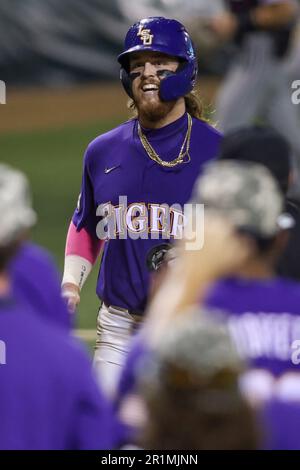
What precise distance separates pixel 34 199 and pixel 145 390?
35.8 ft

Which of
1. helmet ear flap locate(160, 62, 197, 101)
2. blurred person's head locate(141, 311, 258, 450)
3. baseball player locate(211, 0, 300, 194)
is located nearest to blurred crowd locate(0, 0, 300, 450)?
blurred person's head locate(141, 311, 258, 450)

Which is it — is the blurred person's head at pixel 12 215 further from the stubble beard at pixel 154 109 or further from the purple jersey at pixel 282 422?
the stubble beard at pixel 154 109

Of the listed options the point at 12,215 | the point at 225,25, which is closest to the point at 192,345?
the point at 12,215

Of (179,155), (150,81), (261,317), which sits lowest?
(261,317)

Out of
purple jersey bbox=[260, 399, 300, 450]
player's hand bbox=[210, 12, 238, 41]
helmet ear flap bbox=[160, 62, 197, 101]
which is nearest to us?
purple jersey bbox=[260, 399, 300, 450]

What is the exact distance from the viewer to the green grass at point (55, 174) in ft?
35.8

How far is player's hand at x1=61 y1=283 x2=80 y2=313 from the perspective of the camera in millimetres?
5573

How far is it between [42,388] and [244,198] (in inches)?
27.5

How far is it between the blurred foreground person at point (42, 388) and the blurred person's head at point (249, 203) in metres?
0.49

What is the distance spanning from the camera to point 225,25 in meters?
11.2

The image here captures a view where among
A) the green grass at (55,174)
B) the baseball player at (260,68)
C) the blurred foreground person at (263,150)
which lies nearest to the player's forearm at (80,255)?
the blurred foreground person at (263,150)

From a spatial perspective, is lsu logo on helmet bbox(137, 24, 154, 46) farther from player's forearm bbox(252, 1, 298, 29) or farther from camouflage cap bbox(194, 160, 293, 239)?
player's forearm bbox(252, 1, 298, 29)

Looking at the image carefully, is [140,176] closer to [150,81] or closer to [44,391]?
[150,81]

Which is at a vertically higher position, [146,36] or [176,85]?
[146,36]
